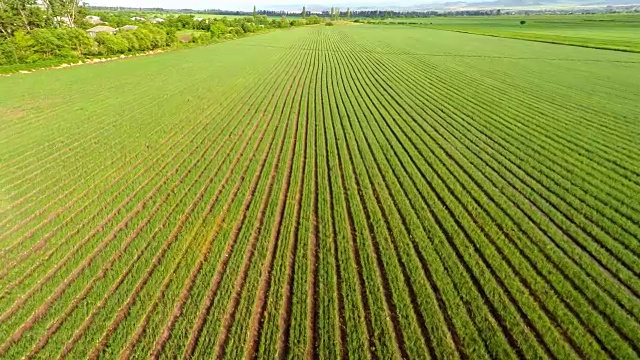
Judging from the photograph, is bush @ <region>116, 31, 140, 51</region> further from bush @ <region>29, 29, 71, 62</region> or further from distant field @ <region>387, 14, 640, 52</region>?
distant field @ <region>387, 14, 640, 52</region>

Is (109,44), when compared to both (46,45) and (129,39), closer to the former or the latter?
(129,39)

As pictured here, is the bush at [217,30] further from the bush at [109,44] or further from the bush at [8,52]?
the bush at [8,52]

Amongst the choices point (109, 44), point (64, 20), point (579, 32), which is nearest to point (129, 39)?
point (109, 44)

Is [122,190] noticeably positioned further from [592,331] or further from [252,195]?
[592,331]

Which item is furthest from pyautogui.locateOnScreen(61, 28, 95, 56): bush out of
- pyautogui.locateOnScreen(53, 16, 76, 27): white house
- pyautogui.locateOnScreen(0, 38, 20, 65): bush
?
pyautogui.locateOnScreen(53, 16, 76, 27): white house

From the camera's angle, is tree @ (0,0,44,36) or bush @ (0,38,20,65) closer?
bush @ (0,38,20,65)

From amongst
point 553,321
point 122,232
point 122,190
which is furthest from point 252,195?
point 553,321

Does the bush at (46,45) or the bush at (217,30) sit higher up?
the bush at (217,30)

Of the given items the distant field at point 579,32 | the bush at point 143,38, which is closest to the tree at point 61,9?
the bush at point 143,38

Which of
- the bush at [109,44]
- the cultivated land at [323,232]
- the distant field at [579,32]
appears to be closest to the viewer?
the cultivated land at [323,232]
